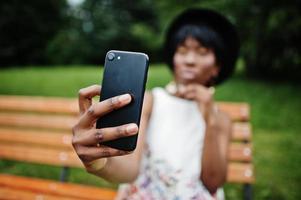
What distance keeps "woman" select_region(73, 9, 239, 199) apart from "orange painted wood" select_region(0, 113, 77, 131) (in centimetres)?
107

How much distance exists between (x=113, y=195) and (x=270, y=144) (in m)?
3.14

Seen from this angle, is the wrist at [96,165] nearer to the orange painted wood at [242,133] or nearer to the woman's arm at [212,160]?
the woman's arm at [212,160]

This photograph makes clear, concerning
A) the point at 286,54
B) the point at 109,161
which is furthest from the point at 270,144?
the point at 286,54

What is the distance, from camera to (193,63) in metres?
2.17

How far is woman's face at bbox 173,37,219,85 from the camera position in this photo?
219cm

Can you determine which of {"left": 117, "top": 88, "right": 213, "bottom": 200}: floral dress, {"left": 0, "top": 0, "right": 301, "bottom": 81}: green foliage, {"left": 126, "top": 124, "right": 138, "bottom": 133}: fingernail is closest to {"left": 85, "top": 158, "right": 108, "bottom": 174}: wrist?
{"left": 126, "top": 124, "right": 138, "bottom": 133}: fingernail

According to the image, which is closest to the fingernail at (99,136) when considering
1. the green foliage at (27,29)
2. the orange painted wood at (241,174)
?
the orange painted wood at (241,174)

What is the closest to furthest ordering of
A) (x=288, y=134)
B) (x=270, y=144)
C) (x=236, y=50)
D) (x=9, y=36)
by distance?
1. (x=236, y=50)
2. (x=270, y=144)
3. (x=288, y=134)
4. (x=9, y=36)

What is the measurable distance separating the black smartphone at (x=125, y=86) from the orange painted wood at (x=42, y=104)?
173cm

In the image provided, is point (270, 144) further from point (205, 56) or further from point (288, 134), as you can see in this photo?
point (205, 56)

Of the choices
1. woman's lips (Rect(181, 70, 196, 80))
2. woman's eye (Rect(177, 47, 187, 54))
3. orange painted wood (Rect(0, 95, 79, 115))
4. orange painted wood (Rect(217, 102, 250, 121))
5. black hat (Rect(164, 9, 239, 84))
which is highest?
black hat (Rect(164, 9, 239, 84))

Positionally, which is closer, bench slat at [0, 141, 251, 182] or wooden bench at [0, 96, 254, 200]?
wooden bench at [0, 96, 254, 200]

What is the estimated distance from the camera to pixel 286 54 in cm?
1173

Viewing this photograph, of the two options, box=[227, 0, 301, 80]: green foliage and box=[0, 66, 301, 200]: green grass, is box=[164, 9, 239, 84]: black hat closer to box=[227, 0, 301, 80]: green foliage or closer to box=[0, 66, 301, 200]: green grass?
box=[0, 66, 301, 200]: green grass
